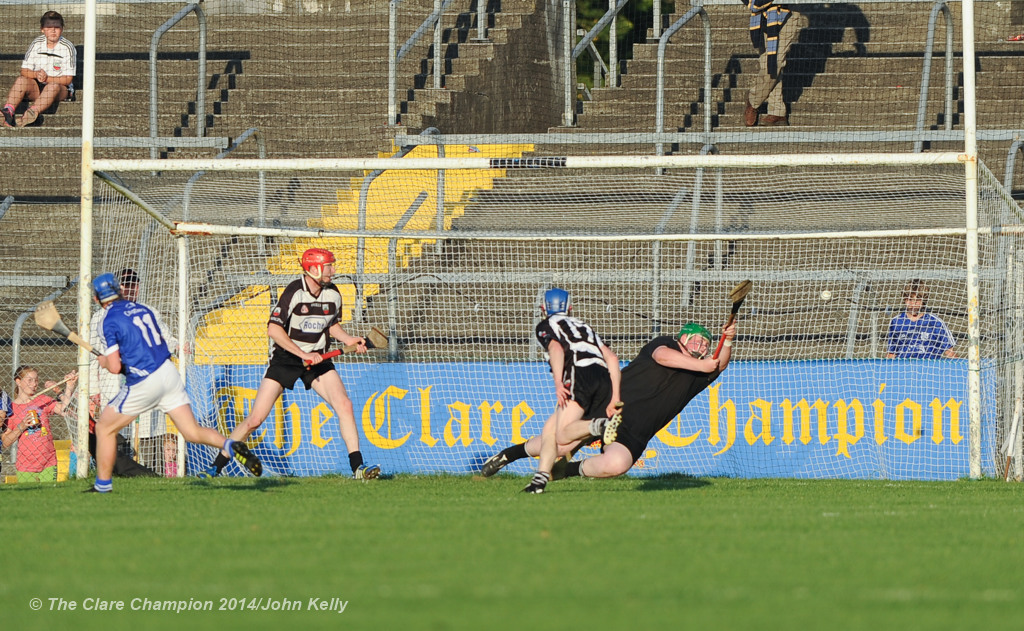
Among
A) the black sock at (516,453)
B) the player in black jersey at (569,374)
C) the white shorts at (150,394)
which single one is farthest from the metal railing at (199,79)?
the player in black jersey at (569,374)

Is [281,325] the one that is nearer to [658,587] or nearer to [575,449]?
[575,449]

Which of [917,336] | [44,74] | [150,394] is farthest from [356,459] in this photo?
[44,74]

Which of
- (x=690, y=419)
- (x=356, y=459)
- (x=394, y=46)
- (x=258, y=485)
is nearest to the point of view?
(x=258, y=485)

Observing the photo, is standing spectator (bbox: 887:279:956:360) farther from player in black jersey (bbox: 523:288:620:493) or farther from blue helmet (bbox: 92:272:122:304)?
blue helmet (bbox: 92:272:122:304)

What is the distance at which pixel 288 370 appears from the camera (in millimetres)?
11750

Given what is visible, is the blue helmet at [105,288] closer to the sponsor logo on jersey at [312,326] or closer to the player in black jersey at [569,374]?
the sponsor logo on jersey at [312,326]

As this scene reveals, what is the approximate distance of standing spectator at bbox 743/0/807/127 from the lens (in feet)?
55.7

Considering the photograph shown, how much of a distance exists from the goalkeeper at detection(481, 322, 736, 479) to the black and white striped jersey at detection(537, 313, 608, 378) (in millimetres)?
518

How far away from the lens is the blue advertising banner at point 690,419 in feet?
41.2

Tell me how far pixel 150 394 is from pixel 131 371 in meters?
0.22

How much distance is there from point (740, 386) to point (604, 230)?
2030mm

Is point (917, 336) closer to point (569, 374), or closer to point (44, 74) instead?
point (569, 374)

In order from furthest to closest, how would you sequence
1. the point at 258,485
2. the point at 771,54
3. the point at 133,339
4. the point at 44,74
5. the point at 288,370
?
the point at 44,74
the point at 771,54
the point at 288,370
the point at 258,485
the point at 133,339

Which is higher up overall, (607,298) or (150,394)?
(607,298)
